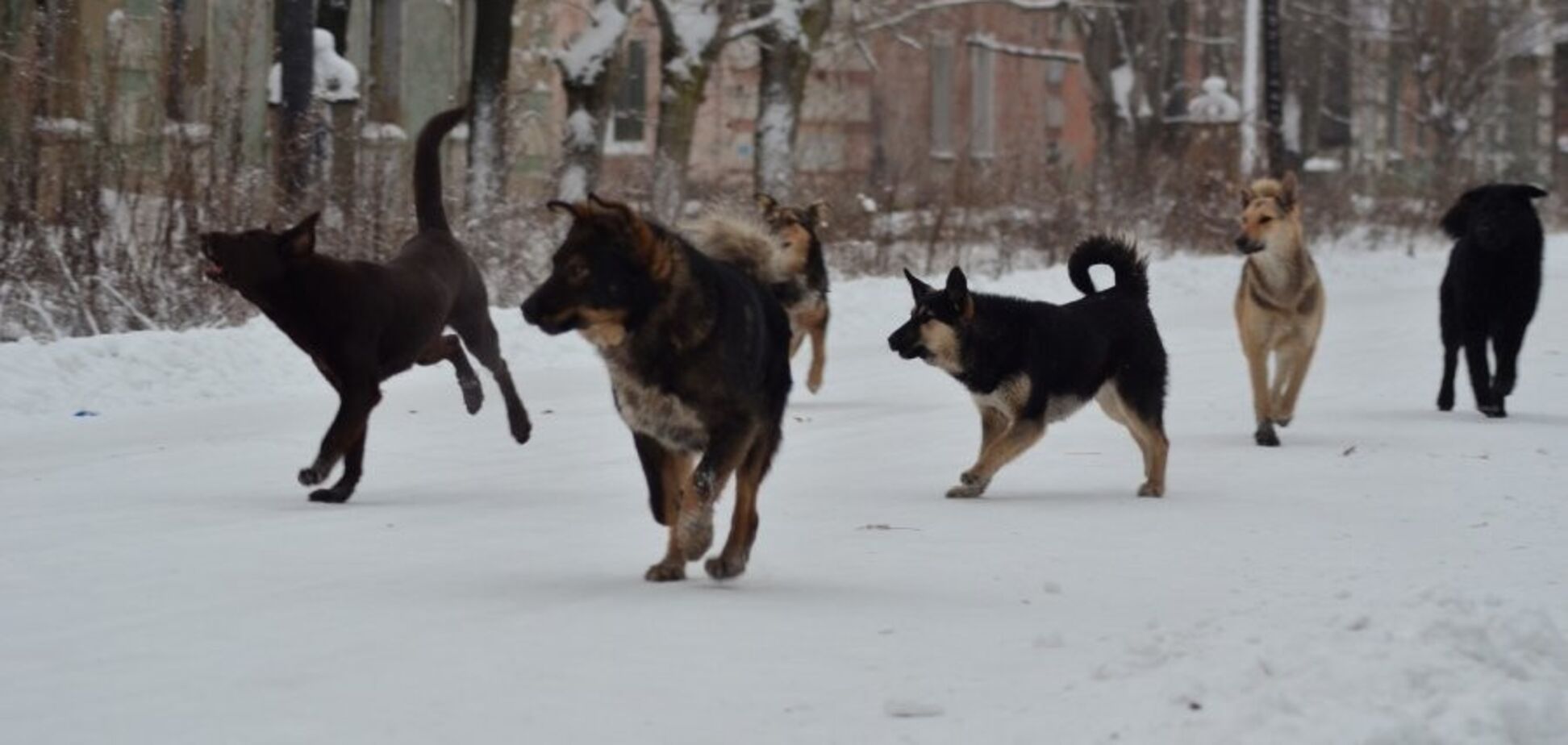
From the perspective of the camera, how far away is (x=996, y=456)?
11094 mm

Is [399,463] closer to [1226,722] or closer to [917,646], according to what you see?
[917,646]

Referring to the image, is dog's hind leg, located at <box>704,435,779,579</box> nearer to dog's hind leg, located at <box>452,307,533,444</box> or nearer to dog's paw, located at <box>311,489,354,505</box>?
dog's paw, located at <box>311,489,354,505</box>

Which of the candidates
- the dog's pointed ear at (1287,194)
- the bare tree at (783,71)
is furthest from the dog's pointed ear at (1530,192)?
the bare tree at (783,71)

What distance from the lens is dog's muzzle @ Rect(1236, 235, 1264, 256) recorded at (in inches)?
579

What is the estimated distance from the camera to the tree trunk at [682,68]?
2955cm

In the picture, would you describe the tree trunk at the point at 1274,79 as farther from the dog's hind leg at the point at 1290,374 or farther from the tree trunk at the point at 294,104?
the dog's hind leg at the point at 1290,374

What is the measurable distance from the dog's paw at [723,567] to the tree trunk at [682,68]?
20.9 metres

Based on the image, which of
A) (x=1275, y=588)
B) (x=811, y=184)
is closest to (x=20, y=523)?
(x=1275, y=588)

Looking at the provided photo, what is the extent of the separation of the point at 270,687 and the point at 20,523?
358 centimetres

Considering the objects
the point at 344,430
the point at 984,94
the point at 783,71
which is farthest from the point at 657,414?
the point at 984,94

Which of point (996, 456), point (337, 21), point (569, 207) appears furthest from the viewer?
point (337, 21)

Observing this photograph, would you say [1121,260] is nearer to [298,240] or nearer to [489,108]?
[298,240]

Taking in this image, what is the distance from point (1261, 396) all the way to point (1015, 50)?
113 feet

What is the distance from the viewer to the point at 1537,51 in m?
63.6
